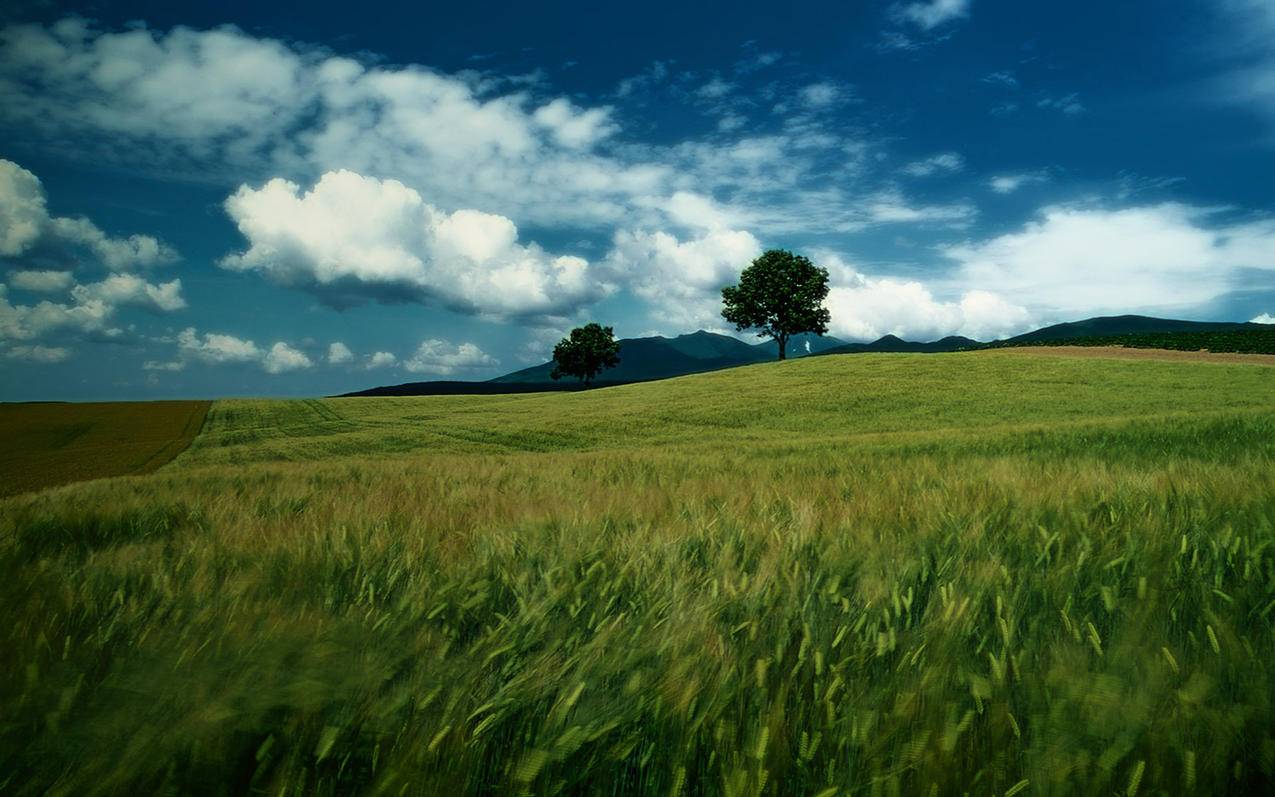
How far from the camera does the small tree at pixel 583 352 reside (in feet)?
325

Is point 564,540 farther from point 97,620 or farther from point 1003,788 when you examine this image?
point 1003,788

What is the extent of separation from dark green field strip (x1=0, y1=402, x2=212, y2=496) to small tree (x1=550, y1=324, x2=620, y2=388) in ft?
172

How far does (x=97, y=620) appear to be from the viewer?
1504mm

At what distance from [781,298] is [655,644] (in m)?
69.1

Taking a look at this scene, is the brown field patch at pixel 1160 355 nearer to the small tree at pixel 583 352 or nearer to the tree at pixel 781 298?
the tree at pixel 781 298

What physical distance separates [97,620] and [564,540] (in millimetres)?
1373

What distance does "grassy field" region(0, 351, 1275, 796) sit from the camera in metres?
1.03

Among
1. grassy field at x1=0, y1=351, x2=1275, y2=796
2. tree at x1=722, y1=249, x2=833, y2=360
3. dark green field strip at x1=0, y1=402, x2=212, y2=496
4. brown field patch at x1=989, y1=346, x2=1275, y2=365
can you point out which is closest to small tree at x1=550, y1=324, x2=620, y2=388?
tree at x1=722, y1=249, x2=833, y2=360

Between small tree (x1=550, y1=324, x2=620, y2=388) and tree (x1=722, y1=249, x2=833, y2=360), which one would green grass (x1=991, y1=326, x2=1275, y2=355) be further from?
small tree (x1=550, y1=324, x2=620, y2=388)

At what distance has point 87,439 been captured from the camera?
33812 mm

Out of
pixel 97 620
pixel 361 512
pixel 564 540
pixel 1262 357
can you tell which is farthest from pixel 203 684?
pixel 1262 357

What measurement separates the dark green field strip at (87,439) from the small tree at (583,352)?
52.5 m

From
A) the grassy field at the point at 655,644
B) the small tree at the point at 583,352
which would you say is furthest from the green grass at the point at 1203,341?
the grassy field at the point at 655,644

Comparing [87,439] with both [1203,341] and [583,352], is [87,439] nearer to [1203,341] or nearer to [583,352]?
[583,352]
